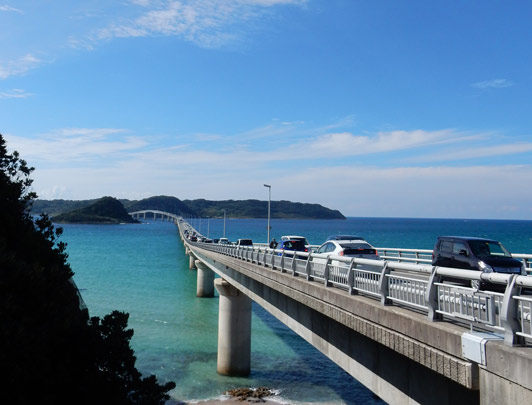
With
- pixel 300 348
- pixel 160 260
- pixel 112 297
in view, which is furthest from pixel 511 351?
pixel 160 260

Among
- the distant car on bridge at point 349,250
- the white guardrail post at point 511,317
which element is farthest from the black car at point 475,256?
the white guardrail post at point 511,317

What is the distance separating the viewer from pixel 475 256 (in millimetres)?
10891

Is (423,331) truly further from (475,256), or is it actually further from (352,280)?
(475,256)

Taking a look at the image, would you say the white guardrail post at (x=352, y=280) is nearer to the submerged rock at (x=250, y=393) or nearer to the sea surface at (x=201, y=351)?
the sea surface at (x=201, y=351)

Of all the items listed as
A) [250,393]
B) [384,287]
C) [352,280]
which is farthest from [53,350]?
[250,393]

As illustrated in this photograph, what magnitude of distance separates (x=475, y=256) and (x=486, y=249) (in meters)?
0.42

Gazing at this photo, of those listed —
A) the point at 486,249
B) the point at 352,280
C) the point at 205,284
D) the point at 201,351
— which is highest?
the point at 486,249

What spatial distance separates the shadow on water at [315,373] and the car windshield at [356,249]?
7181mm

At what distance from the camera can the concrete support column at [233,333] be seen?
924 inches

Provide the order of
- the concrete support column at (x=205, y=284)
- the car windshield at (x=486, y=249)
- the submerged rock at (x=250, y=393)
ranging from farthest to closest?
the concrete support column at (x=205, y=284) → the submerged rock at (x=250, y=393) → the car windshield at (x=486, y=249)

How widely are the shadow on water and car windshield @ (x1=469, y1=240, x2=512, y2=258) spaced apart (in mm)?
11102

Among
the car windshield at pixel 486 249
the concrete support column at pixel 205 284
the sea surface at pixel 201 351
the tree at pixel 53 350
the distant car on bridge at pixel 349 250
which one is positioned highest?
the car windshield at pixel 486 249

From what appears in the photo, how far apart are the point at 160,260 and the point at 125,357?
77864mm

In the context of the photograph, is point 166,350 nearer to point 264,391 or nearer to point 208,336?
point 208,336
